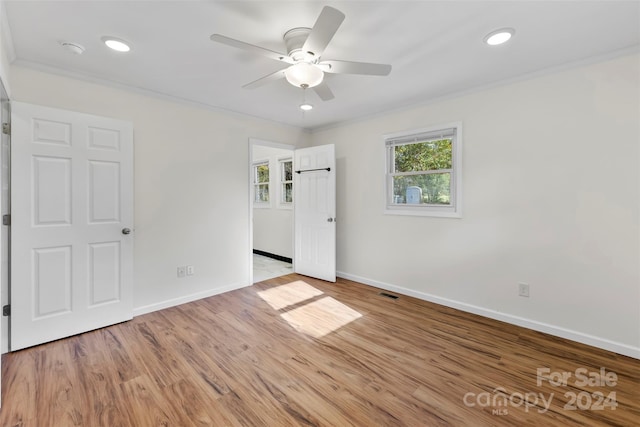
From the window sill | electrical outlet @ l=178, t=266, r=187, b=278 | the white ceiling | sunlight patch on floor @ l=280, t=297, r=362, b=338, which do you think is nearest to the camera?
the white ceiling

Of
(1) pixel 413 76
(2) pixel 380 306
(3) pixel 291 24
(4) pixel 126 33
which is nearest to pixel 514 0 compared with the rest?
(1) pixel 413 76

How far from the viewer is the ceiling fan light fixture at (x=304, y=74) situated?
2006 mm

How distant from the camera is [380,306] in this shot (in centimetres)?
341

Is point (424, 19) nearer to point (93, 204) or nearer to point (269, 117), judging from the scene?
point (269, 117)

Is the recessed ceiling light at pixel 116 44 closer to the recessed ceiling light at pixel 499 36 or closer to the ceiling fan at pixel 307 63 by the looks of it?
the ceiling fan at pixel 307 63

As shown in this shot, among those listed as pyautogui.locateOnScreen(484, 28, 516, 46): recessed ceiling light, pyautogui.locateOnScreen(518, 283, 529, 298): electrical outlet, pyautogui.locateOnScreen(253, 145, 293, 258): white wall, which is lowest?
pyautogui.locateOnScreen(518, 283, 529, 298): electrical outlet

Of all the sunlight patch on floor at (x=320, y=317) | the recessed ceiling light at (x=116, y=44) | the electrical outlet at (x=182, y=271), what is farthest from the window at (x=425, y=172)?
the recessed ceiling light at (x=116, y=44)

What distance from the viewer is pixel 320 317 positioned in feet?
10.2

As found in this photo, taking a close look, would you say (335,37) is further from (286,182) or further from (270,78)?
(286,182)

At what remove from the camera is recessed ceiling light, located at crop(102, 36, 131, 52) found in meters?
2.16

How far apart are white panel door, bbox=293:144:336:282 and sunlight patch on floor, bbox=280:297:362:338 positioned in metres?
0.91

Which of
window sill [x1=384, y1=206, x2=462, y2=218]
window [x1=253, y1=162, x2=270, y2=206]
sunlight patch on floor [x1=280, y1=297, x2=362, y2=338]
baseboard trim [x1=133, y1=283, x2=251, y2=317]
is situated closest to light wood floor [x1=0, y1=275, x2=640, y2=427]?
sunlight patch on floor [x1=280, y1=297, x2=362, y2=338]

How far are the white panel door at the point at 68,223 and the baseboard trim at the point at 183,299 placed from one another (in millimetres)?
159

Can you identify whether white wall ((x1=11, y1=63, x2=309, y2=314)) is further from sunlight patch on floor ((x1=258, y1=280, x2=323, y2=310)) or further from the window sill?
the window sill
